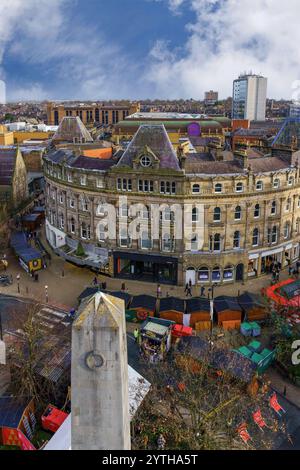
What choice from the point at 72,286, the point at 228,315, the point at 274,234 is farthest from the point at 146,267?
the point at 274,234

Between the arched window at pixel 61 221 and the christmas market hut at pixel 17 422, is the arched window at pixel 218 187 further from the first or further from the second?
the christmas market hut at pixel 17 422

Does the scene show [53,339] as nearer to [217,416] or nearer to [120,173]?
[217,416]

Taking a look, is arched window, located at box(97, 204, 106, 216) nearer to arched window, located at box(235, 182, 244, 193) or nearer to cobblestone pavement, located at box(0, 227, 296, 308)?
cobblestone pavement, located at box(0, 227, 296, 308)

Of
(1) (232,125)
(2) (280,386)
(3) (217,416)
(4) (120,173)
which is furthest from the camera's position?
(1) (232,125)

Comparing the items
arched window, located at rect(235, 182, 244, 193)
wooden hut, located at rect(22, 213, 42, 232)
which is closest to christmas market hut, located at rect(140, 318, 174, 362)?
arched window, located at rect(235, 182, 244, 193)

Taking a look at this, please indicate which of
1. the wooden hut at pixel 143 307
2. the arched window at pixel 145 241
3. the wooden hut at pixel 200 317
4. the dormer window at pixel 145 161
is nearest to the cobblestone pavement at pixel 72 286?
the arched window at pixel 145 241

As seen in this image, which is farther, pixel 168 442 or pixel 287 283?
pixel 287 283

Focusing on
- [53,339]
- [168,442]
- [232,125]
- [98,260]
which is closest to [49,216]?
[98,260]
